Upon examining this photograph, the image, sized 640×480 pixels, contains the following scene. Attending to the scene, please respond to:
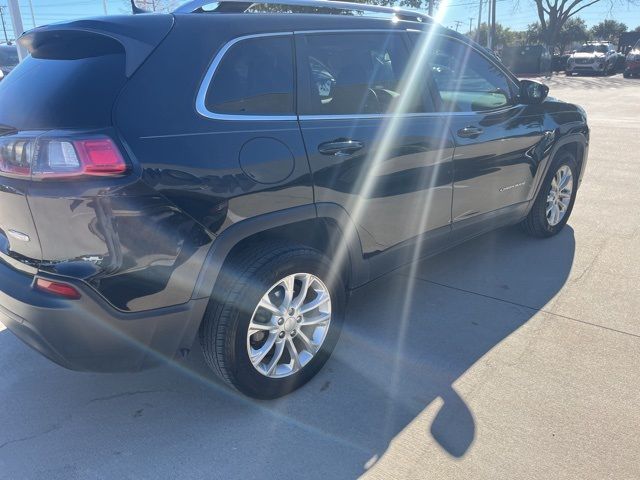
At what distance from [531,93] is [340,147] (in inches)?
87.8

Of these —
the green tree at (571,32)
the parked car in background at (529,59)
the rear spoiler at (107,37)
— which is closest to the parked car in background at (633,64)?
the parked car in background at (529,59)

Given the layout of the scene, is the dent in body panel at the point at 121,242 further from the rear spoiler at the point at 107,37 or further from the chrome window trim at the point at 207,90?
the rear spoiler at the point at 107,37

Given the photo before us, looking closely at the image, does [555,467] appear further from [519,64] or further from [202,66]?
[519,64]

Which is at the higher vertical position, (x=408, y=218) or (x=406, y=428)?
(x=408, y=218)

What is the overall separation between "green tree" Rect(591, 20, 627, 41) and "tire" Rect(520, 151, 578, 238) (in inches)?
2386

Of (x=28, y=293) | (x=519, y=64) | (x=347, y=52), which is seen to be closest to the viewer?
(x=28, y=293)

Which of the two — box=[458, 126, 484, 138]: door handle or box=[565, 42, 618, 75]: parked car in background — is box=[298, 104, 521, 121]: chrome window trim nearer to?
box=[458, 126, 484, 138]: door handle

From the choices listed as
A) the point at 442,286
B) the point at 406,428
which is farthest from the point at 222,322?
the point at 442,286

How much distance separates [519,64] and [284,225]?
37131 millimetres

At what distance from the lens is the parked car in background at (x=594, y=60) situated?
30.2 m

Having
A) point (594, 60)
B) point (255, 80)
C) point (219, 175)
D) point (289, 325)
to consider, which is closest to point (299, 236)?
point (289, 325)

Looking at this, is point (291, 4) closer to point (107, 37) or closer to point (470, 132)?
point (107, 37)

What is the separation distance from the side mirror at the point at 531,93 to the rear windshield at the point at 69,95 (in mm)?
3151

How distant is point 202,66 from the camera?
2359 mm
